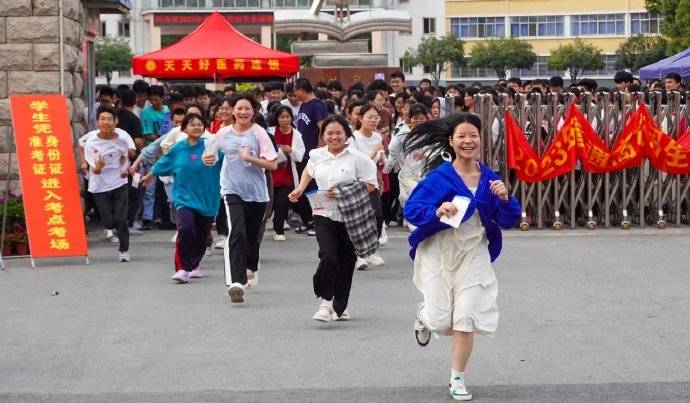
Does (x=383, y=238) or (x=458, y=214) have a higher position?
(x=458, y=214)

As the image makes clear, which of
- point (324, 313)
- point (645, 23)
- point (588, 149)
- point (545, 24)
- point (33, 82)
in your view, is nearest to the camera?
point (324, 313)

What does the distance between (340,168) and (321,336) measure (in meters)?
1.60

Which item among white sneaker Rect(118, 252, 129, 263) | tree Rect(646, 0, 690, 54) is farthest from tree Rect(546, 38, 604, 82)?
white sneaker Rect(118, 252, 129, 263)

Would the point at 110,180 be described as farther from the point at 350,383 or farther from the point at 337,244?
the point at 350,383

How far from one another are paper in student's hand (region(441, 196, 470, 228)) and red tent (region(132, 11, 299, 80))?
1431cm

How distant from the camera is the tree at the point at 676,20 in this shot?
47906 millimetres

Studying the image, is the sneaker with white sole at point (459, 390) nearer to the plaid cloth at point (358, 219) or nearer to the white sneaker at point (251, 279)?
the plaid cloth at point (358, 219)

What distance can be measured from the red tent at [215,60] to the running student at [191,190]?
8.94m

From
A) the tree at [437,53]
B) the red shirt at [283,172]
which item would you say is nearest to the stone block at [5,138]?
the red shirt at [283,172]

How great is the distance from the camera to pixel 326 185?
1088 centimetres

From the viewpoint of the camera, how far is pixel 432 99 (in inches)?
709

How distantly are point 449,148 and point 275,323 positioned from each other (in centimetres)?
292

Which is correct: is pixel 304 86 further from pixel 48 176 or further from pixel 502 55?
pixel 502 55

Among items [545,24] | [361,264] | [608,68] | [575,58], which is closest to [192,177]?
[361,264]
